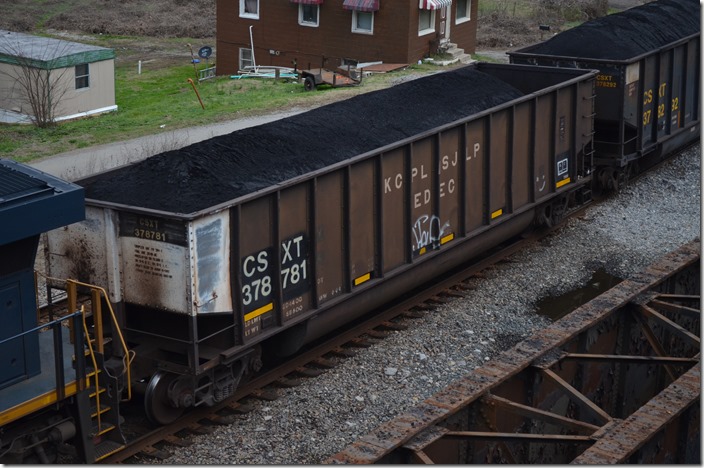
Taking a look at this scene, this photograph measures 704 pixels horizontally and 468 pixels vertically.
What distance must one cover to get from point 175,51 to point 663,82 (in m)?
29.2

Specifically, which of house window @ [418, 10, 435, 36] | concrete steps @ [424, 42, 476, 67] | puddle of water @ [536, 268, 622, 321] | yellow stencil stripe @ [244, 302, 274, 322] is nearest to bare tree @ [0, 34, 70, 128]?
house window @ [418, 10, 435, 36]

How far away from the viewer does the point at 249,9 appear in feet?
127

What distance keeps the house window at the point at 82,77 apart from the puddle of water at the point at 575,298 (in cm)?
1920

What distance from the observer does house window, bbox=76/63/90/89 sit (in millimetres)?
31259

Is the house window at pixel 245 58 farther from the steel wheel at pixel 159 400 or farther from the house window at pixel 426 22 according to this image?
the steel wheel at pixel 159 400

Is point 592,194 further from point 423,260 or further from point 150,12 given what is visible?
point 150,12

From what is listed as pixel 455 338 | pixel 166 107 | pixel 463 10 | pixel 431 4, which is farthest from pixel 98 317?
pixel 463 10

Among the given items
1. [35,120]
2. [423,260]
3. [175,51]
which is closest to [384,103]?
[423,260]

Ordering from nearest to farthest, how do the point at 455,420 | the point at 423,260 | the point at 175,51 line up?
the point at 455,420, the point at 423,260, the point at 175,51

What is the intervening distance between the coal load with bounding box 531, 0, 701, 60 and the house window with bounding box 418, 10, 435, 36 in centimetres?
1320

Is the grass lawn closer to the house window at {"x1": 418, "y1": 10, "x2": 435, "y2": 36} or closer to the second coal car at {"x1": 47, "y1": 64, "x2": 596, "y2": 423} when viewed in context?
the house window at {"x1": 418, "y1": 10, "x2": 435, "y2": 36}

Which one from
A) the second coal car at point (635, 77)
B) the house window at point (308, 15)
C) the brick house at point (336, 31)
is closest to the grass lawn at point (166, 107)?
the brick house at point (336, 31)

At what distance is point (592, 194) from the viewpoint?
21.6m

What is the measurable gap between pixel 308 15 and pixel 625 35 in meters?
18.2
